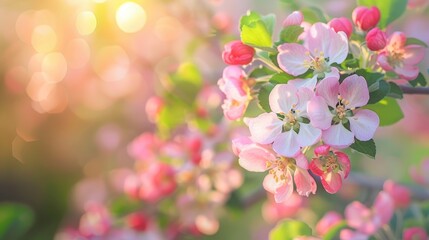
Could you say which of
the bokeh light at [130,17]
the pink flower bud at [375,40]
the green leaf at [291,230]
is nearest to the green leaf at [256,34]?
the pink flower bud at [375,40]

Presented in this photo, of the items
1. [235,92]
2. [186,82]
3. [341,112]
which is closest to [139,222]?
[186,82]

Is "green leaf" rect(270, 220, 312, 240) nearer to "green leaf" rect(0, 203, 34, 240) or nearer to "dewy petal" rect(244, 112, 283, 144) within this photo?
"dewy petal" rect(244, 112, 283, 144)

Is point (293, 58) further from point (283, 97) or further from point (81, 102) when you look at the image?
point (81, 102)

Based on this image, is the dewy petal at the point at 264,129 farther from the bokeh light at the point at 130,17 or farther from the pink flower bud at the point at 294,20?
the bokeh light at the point at 130,17

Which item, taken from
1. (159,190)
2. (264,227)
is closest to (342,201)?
(264,227)

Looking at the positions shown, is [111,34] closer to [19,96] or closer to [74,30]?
[74,30]
